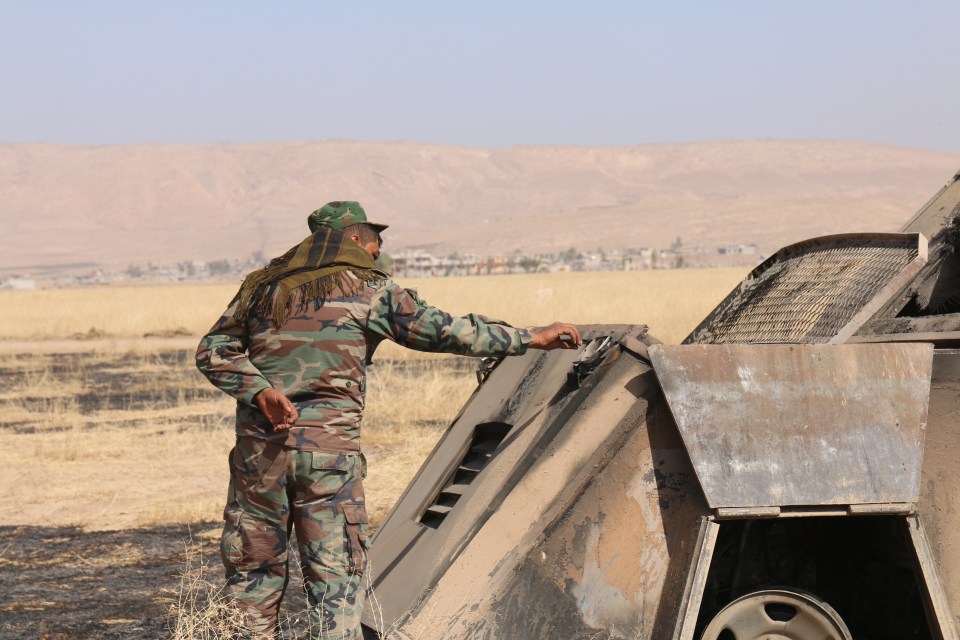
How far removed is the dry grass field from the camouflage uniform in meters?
0.37

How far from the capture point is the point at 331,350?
4.53 m

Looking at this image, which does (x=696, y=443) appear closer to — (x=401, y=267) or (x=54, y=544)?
(x=54, y=544)

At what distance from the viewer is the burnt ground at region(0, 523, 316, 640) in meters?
6.66

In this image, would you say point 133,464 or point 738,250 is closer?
point 133,464

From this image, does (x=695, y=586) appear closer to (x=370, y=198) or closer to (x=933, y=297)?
(x=933, y=297)

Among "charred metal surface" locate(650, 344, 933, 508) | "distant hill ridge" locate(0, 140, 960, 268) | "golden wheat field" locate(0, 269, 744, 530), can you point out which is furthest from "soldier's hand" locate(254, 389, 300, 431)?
"distant hill ridge" locate(0, 140, 960, 268)

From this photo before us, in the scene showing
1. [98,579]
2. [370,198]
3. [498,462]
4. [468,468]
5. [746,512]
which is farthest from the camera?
[370,198]

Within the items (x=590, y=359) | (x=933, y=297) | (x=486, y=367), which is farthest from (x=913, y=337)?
(x=486, y=367)

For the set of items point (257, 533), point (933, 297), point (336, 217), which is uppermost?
point (933, 297)

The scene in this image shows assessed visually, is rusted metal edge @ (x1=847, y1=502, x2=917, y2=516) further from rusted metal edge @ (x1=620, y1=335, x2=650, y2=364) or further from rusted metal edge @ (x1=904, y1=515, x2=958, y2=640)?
rusted metal edge @ (x1=620, y1=335, x2=650, y2=364)

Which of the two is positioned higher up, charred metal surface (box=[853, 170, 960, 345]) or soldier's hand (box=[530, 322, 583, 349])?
charred metal surface (box=[853, 170, 960, 345])

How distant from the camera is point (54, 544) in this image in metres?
8.94

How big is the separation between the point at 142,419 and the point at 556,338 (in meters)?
11.8

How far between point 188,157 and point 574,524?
19841cm
